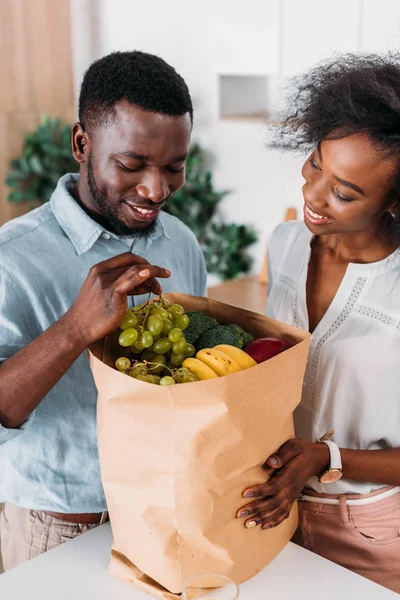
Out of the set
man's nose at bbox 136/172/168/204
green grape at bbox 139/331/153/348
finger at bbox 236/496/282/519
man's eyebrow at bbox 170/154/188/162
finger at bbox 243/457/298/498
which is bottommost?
finger at bbox 236/496/282/519

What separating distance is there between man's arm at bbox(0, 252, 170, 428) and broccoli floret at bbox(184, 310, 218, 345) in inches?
4.0

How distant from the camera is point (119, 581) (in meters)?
1.08

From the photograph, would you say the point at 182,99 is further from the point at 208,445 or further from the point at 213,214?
the point at 213,214

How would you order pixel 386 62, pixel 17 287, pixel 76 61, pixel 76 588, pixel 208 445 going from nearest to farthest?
→ pixel 208 445 → pixel 76 588 → pixel 17 287 → pixel 386 62 → pixel 76 61

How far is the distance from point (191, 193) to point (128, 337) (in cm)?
275

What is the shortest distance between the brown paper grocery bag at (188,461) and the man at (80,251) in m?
0.19

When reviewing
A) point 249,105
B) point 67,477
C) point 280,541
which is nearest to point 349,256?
point 280,541

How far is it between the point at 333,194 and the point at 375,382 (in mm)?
361

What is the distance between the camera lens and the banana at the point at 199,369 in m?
0.96

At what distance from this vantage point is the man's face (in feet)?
3.88

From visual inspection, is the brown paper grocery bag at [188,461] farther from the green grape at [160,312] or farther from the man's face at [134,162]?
the man's face at [134,162]

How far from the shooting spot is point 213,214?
377 cm

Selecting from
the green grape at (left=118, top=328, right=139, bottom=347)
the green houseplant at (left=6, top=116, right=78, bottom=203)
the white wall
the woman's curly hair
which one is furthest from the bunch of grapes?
the green houseplant at (left=6, top=116, right=78, bottom=203)

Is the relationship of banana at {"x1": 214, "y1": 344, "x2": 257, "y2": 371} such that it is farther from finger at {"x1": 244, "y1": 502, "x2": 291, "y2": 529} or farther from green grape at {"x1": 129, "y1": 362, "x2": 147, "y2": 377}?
finger at {"x1": 244, "y1": 502, "x2": 291, "y2": 529}
